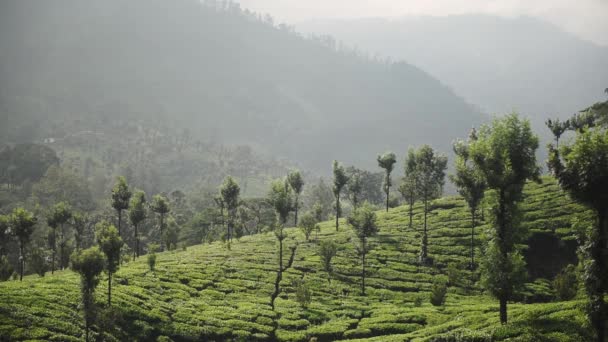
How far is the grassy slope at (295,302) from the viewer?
4103 centimetres

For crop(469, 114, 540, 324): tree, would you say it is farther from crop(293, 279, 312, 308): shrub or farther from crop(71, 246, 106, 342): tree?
crop(71, 246, 106, 342): tree

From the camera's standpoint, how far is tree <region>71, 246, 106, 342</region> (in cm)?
4034

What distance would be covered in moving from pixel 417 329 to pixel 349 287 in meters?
18.3

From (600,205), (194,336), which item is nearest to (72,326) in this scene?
(194,336)

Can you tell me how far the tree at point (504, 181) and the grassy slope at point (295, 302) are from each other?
3.90 m

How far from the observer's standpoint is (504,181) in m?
36.1

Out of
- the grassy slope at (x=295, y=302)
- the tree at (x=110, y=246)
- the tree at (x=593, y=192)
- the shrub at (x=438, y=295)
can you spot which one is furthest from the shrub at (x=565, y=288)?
the tree at (x=110, y=246)

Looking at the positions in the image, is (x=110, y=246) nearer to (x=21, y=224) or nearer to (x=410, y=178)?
(x=21, y=224)

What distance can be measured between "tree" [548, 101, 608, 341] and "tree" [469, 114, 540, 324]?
604 cm

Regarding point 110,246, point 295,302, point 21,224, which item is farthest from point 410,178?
point 21,224

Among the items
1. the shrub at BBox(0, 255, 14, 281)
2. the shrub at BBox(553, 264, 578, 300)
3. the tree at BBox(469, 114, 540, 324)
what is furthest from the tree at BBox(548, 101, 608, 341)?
the shrub at BBox(0, 255, 14, 281)

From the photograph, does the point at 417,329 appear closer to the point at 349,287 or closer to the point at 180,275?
the point at 349,287

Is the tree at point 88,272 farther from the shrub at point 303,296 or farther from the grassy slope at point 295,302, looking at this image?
the shrub at point 303,296

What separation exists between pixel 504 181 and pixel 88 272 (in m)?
36.7
